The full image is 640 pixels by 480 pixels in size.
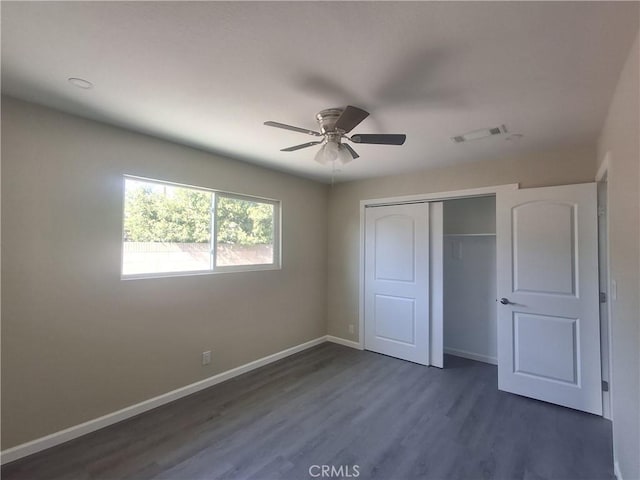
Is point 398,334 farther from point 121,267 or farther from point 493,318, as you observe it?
point 121,267

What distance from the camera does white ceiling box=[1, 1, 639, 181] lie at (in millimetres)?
1268

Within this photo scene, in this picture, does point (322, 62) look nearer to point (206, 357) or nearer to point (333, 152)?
point (333, 152)

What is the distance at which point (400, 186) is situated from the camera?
398 cm

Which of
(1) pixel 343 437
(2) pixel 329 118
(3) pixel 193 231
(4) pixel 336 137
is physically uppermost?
(2) pixel 329 118

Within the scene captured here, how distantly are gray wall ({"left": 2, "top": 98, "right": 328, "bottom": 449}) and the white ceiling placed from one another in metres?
0.29

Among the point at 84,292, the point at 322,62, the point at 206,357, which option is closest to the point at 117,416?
the point at 206,357

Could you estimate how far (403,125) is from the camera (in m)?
2.40

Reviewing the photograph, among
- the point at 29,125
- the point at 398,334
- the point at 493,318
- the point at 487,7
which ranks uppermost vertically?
the point at 487,7

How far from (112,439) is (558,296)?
3951 mm

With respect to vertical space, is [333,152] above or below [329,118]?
below

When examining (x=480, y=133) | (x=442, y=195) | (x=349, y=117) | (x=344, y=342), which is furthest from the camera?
(x=344, y=342)

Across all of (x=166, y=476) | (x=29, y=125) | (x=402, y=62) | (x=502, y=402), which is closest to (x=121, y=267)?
(x=29, y=125)

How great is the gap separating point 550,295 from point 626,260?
4.80ft

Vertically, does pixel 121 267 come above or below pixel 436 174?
below
